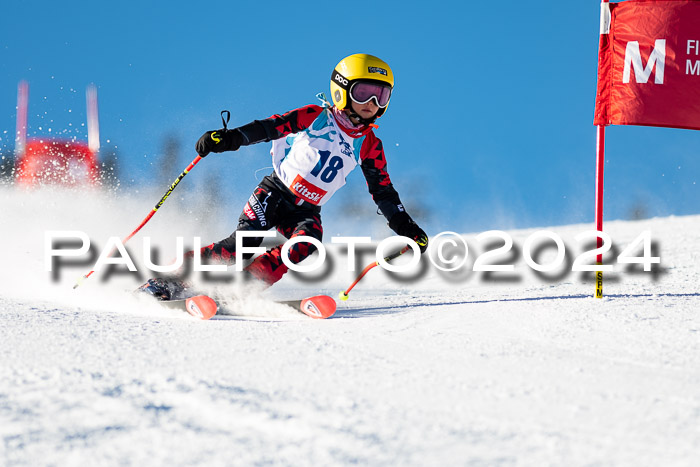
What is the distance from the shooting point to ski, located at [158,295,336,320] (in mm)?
3896

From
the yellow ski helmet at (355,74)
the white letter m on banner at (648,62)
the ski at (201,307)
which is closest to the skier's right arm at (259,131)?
the yellow ski helmet at (355,74)

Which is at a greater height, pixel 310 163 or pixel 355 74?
pixel 355 74

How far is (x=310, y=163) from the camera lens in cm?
471

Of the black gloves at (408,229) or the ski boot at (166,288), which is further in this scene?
the black gloves at (408,229)

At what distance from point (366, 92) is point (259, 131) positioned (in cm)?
80

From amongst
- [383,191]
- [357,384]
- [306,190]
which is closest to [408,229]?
[383,191]

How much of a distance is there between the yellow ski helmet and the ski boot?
1713 millimetres

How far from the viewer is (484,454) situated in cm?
154

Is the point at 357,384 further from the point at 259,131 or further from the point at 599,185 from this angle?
the point at 599,185

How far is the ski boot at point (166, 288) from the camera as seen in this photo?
4.54 meters

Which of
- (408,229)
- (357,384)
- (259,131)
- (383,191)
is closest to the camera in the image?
(357,384)

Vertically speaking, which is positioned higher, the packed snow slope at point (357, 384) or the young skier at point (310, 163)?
the young skier at point (310, 163)

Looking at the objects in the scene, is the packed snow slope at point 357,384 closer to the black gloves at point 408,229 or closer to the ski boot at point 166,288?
the ski boot at point 166,288

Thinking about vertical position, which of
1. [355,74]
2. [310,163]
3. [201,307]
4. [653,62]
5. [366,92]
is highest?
[653,62]
